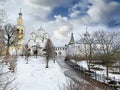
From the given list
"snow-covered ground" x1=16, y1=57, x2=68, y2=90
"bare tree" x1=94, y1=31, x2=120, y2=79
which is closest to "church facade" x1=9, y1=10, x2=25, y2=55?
"snow-covered ground" x1=16, y1=57, x2=68, y2=90

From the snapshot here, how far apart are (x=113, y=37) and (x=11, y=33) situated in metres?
26.1

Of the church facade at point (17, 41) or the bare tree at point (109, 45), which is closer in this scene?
the church facade at point (17, 41)

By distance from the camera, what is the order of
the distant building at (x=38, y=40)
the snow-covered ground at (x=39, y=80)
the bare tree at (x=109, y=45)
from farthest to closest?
the distant building at (x=38, y=40) < the bare tree at (x=109, y=45) < the snow-covered ground at (x=39, y=80)

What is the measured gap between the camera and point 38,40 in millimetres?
110688

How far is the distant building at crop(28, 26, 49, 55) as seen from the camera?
10502 centimetres

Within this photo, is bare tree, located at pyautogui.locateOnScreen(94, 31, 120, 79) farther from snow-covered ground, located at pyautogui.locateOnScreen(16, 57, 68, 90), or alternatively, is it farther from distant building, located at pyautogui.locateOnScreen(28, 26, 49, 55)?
distant building, located at pyautogui.locateOnScreen(28, 26, 49, 55)

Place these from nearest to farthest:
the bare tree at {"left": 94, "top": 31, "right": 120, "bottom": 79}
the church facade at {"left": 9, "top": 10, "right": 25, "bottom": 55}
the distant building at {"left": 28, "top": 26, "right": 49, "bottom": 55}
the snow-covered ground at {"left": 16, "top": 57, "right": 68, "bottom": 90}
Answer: the church facade at {"left": 9, "top": 10, "right": 25, "bottom": 55} < the snow-covered ground at {"left": 16, "top": 57, "right": 68, "bottom": 90} < the bare tree at {"left": 94, "top": 31, "right": 120, "bottom": 79} < the distant building at {"left": 28, "top": 26, "right": 49, "bottom": 55}

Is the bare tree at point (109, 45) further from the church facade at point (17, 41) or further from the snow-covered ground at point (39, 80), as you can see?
the church facade at point (17, 41)

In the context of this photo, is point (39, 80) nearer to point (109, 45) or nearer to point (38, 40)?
point (109, 45)

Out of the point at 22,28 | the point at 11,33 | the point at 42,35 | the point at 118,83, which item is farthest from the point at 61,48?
the point at 118,83

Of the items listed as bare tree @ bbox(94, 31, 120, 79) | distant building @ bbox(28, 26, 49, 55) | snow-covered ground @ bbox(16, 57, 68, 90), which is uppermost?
distant building @ bbox(28, 26, 49, 55)

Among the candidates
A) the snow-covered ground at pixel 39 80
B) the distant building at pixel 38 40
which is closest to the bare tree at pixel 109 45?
the snow-covered ground at pixel 39 80

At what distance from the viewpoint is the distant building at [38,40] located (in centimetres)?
10502

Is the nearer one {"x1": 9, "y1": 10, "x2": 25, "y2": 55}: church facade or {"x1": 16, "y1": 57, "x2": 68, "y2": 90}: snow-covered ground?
{"x1": 9, "y1": 10, "x2": 25, "y2": 55}: church facade
